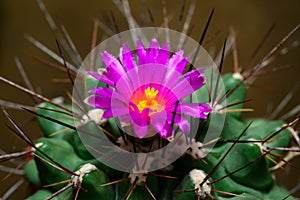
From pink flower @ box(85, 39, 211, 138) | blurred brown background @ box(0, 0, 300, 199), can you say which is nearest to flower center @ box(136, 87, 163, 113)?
pink flower @ box(85, 39, 211, 138)

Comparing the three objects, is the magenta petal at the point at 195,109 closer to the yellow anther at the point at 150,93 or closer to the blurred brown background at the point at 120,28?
the yellow anther at the point at 150,93

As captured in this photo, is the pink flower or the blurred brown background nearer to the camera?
the pink flower

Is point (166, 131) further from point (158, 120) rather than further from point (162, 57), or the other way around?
point (162, 57)

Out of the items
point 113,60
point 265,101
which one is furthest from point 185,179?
point 265,101

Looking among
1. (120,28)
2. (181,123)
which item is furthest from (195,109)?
(120,28)

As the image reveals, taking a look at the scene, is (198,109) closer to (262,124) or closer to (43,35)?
(262,124)

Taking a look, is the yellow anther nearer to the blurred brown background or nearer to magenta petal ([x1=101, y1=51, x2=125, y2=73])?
magenta petal ([x1=101, y1=51, x2=125, y2=73])

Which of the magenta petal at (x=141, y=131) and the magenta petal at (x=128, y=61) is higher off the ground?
the magenta petal at (x=128, y=61)

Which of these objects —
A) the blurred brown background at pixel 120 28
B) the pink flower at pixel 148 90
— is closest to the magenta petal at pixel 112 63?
the pink flower at pixel 148 90

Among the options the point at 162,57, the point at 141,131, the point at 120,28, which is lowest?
the point at 141,131
